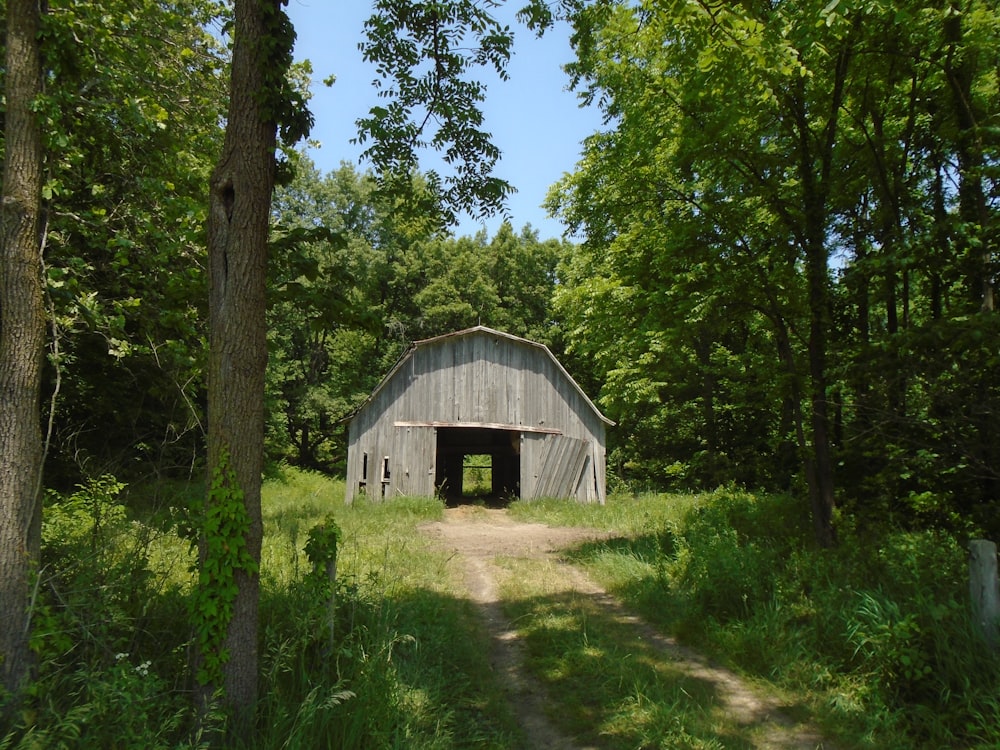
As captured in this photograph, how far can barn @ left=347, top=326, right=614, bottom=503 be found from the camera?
61.2 feet

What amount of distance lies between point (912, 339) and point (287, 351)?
104 feet

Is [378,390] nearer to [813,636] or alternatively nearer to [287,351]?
[813,636]

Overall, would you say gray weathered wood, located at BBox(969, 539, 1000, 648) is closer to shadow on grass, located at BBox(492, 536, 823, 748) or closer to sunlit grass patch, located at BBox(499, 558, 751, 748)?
shadow on grass, located at BBox(492, 536, 823, 748)

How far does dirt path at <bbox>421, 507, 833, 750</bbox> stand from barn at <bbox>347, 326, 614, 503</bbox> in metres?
6.02

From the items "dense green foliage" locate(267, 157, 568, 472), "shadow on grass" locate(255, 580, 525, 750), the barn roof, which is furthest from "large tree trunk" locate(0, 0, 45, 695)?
"dense green foliage" locate(267, 157, 568, 472)

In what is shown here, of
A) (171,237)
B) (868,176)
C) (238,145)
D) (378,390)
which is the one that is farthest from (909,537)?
(378,390)

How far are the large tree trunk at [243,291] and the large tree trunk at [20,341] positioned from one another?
4.24 feet

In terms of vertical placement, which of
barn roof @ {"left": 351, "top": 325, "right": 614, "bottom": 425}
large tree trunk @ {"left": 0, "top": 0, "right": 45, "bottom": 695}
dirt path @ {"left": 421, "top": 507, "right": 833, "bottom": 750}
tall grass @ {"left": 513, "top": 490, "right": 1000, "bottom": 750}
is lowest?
dirt path @ {"left": 421, "top": 507, "right": 833, "bottom": 750}

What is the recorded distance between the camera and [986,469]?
18.0 ft

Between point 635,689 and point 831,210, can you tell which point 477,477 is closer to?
point 831,210

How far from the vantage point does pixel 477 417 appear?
19.3 m

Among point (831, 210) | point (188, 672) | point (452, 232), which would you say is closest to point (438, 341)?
point (831, 210)

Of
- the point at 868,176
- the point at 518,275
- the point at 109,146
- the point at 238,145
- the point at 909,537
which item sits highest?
the point at 518,275

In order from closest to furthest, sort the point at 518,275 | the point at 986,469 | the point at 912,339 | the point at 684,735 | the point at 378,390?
the point at 684,735
the point at 986,469
the point at 912,339
the point at 378,390
the point at 518,275
